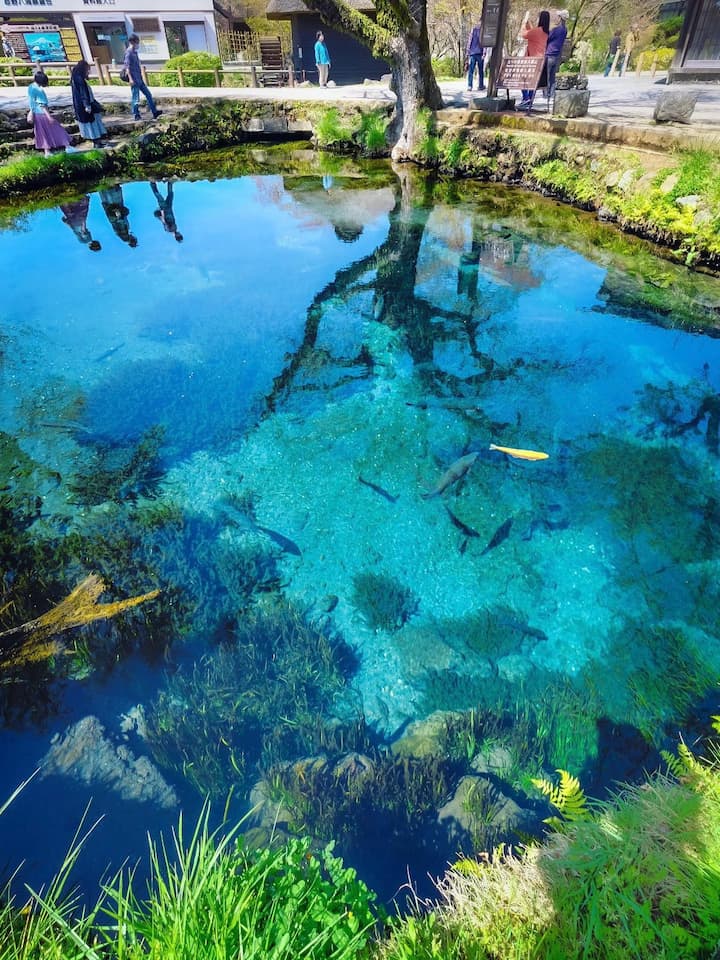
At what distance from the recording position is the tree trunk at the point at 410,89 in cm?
1376

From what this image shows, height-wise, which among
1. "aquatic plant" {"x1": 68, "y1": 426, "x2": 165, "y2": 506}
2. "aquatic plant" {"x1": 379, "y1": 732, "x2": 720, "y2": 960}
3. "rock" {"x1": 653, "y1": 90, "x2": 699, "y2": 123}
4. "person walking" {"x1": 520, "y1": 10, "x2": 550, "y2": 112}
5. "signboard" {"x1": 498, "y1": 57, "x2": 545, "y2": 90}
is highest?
"person walking" {"x1": 520, "y1": 10, "x2": 550, "y2": 112}

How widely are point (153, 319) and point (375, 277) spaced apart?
3941mm

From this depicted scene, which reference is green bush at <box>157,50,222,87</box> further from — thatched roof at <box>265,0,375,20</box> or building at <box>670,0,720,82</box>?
building at <box>670,0,720,82</box>

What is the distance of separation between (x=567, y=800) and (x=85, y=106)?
1900cm

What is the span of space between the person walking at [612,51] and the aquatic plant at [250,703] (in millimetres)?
29265

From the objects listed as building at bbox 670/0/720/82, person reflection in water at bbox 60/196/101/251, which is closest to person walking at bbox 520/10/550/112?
building at bbox 670/0/720/82

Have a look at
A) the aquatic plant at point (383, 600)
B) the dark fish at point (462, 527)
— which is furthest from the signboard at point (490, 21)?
the aquatic plant at point (383, 600)

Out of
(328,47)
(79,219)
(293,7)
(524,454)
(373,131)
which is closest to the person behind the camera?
(524,454)

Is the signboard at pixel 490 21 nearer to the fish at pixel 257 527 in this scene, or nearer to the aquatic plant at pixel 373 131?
the aquatic plant at pixel 373 131

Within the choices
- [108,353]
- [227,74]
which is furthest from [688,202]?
[227,74]

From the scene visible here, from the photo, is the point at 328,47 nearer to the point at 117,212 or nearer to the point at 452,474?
the point at 117,212

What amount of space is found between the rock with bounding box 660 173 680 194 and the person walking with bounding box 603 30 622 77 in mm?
18832

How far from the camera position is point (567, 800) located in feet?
9.08

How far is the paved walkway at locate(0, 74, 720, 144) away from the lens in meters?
11.5
